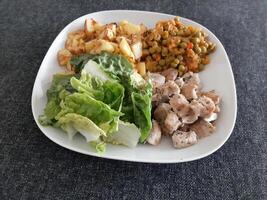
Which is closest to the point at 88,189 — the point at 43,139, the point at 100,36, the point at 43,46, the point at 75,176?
the point at 75,176

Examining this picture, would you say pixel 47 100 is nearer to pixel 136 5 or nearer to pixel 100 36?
pixel 100 36

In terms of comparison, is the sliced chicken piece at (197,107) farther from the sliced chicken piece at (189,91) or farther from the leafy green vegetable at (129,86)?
the leafy green vegetable at (129,86)

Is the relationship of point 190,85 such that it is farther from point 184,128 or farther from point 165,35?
point 165,35

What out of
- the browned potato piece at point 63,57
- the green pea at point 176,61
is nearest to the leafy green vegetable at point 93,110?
the browned potato piece at point 63,57

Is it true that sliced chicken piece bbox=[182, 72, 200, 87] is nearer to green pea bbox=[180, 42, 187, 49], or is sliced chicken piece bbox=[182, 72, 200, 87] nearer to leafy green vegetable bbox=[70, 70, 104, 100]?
green pea bbox=[180, 42, 187, 49]

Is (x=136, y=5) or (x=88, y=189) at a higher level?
(x=136, y=5)

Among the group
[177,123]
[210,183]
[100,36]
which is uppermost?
[100,36]

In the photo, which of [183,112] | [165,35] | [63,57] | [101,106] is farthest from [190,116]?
[63,57]
